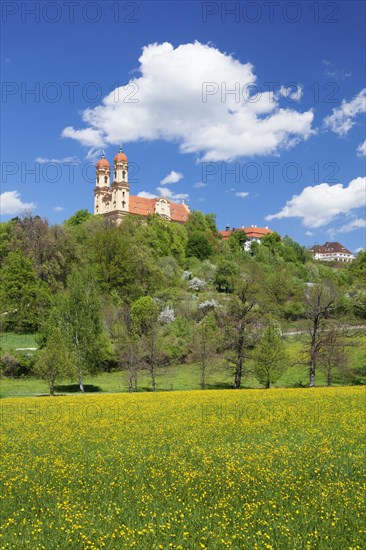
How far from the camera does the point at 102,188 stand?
165 meters

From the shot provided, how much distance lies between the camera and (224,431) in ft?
63.6

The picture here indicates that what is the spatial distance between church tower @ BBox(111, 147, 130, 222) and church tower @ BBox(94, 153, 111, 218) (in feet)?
15.6

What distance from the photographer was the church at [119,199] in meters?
156

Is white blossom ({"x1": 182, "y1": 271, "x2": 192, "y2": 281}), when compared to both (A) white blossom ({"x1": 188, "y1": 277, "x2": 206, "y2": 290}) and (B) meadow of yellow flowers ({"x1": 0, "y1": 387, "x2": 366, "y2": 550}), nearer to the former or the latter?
(A) white blossom ({"x1": 188, "y1": 277, "x2": 206, "y2": 290})

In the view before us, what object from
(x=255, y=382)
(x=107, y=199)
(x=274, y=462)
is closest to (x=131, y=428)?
(x=274, y=462)

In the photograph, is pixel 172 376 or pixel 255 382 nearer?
pixel 255 382

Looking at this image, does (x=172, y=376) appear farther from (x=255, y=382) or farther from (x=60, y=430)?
(x=60, y=430)

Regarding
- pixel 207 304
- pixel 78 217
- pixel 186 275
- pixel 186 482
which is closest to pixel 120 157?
pixel 78 217

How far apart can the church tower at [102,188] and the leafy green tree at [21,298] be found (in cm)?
8885

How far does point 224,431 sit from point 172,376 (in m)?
38.6

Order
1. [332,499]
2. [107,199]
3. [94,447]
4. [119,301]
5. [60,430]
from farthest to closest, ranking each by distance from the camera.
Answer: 1. [107,199]
2. [119,301]
3. [60,430]
4. [94,447]
5. [332,499]

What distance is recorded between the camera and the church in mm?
155750

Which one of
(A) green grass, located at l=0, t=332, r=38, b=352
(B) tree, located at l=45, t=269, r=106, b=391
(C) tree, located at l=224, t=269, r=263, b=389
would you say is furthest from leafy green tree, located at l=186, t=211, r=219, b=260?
(C) tree, located at l=224, t=269, r=263, b=389

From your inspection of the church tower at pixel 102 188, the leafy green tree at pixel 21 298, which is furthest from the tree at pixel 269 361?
the church tower at pixel 102 188
